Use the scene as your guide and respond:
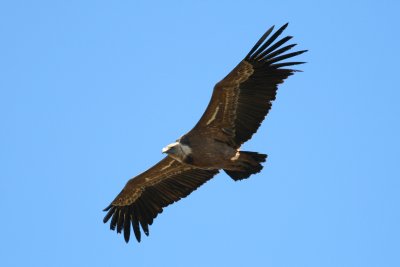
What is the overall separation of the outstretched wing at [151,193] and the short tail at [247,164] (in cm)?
155

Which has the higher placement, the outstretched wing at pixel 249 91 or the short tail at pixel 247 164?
the outstretched wing at pixel 249 91

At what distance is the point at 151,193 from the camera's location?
57.8 feet

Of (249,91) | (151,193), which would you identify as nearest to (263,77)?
(249,91)

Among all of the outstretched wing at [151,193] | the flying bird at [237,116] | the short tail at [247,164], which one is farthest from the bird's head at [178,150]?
the outstretched wing at [151,193]

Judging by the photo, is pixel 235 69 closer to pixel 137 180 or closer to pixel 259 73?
pixel 259 73

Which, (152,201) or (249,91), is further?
(152,201)

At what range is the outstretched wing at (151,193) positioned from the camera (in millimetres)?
17312

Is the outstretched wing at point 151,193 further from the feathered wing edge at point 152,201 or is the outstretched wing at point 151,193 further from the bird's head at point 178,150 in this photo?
the bird's head at point 178,150

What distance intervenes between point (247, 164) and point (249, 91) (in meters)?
1.53

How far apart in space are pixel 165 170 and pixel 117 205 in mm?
1520

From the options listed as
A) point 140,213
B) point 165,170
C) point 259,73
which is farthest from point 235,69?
point 140,213

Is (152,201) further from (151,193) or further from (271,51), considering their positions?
(271,51)

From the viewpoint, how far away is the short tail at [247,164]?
15.5 m

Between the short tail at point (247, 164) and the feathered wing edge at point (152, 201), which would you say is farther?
the feathered wing edge at point (152, 201)
